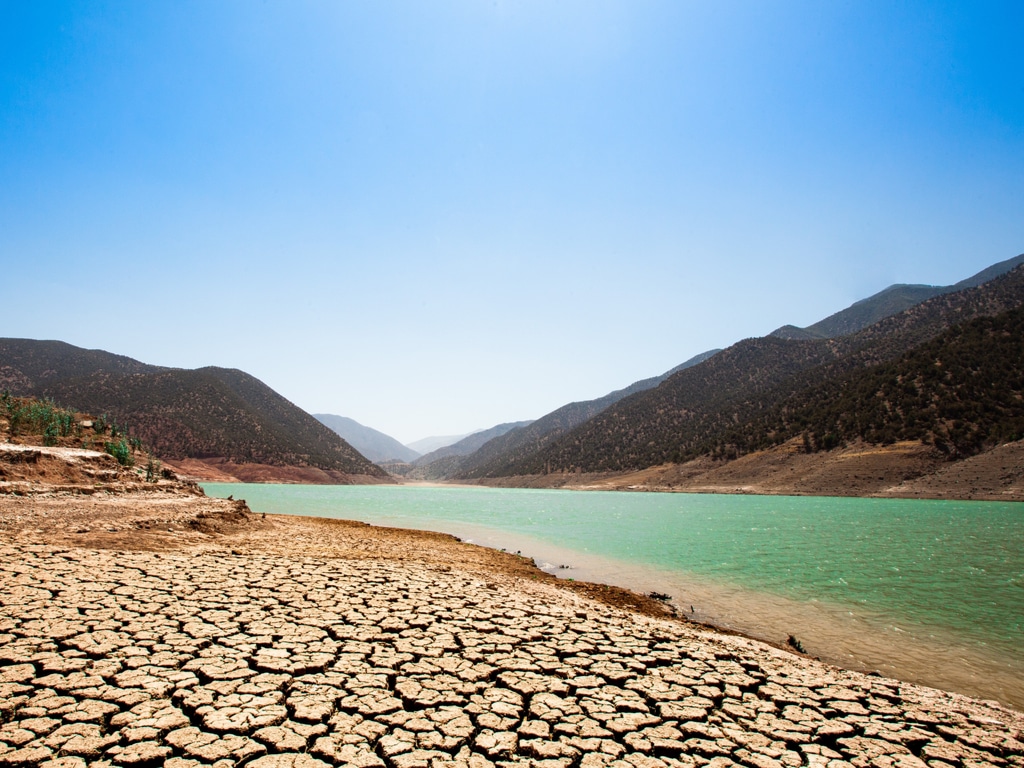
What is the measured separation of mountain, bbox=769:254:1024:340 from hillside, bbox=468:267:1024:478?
4076 cm

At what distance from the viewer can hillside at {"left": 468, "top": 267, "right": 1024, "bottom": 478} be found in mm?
69938

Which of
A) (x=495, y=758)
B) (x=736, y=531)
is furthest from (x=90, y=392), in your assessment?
(x=495, y=758)

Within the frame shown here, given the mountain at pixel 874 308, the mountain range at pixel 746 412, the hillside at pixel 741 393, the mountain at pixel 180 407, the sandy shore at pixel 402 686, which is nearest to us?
the sandy shore at pixel 402 686

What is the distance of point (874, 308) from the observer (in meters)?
146

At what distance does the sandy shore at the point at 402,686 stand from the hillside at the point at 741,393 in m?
58.3

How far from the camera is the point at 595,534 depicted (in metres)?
24.2

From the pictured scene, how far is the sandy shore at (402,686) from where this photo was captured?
3707 mm

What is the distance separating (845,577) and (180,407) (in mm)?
97776

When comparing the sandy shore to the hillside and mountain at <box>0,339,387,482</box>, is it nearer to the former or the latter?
the hillside

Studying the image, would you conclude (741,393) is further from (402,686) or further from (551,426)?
(402,686)

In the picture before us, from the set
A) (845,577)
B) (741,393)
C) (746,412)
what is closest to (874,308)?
(741,393)

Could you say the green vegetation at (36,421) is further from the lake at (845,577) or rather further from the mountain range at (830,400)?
the mountain range at (830,400)

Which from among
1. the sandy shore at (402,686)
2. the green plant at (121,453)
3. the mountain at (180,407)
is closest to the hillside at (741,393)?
the mountain at (180,407)

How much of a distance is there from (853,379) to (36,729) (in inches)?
3077
